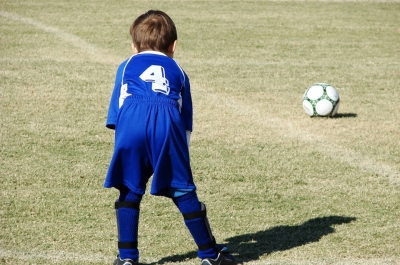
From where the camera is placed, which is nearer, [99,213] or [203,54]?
[99,213]

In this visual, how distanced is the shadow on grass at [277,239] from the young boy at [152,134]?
35cm

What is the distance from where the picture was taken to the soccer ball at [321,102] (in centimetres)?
810

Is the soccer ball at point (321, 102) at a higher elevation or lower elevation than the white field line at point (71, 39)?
lower

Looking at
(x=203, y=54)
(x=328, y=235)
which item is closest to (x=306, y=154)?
(x=328, y=235)

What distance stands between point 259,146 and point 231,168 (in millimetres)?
859

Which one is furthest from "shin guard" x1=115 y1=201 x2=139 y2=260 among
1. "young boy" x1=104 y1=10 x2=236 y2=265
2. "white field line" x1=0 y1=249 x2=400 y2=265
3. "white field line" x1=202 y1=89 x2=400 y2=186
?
"white field line" x1=202 y1=89 x2=400 y2=186

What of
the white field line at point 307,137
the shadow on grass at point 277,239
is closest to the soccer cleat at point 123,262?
the shadow on grass at point 277,239

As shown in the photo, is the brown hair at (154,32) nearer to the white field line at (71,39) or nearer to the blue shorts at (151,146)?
the blue shorts at (151,146)

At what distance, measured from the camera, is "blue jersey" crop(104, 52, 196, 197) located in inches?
152

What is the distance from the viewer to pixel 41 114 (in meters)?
8.03

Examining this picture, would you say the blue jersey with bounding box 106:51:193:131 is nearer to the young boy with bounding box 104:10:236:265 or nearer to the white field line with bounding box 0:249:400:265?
the young boy with bounding box 104:10:236:265

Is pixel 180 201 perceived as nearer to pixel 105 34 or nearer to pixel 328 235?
pixel 328 235

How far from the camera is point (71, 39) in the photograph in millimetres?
13203

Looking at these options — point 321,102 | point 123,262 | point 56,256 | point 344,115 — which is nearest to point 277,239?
point 123,262
